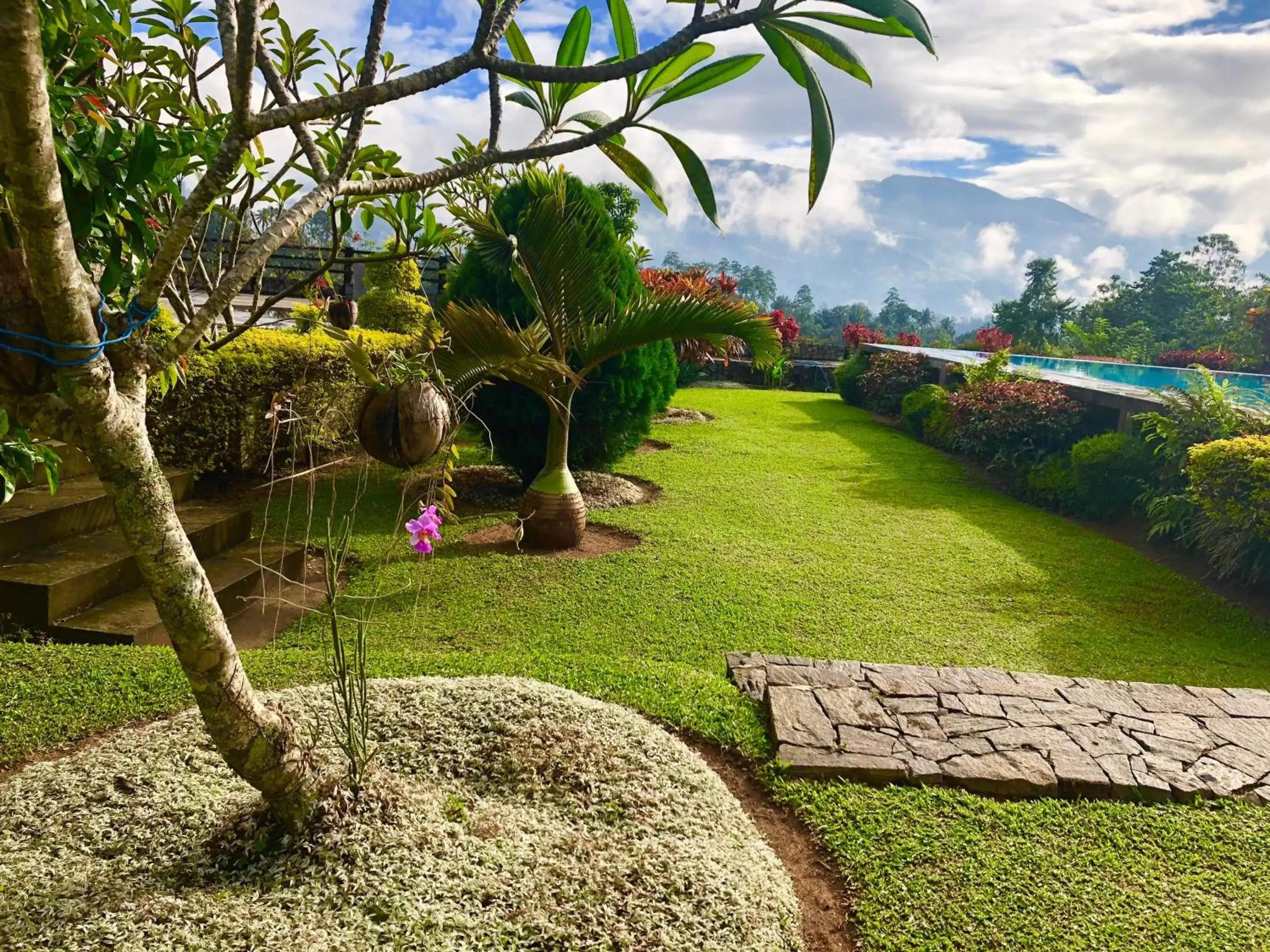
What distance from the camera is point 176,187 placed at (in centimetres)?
187

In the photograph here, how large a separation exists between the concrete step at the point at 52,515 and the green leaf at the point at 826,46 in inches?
157

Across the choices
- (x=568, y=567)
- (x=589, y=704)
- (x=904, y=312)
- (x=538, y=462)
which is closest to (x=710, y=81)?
(x=589, y=704)

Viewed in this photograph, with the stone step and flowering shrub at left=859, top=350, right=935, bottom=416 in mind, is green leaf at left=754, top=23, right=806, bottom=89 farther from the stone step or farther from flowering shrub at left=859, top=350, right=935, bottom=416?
flowering shrub at left=859, top=350, right=935, bottom=416

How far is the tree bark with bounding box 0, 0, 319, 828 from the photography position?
1.31 metres

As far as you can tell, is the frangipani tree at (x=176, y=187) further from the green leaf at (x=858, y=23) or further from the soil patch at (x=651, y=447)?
Answer: the soil patch at (x=651, y=447)

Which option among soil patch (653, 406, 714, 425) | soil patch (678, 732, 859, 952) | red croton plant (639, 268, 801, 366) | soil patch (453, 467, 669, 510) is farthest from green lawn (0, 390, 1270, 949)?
red croton plant (639, 268, 801, 366)

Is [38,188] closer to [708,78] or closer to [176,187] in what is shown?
[176,187]

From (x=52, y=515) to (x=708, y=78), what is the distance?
4417 mm

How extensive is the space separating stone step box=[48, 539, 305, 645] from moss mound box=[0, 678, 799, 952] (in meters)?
0.96

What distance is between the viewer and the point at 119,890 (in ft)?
6.81

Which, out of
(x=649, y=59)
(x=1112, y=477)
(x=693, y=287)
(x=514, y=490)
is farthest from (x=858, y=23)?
(x=693, y=287)

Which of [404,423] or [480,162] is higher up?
[480,162]

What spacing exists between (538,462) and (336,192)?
5417mm

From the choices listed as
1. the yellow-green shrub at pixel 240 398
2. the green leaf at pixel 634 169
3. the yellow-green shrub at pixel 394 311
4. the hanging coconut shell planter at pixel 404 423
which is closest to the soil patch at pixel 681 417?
the yellow-green shrub at pixel 394 311
